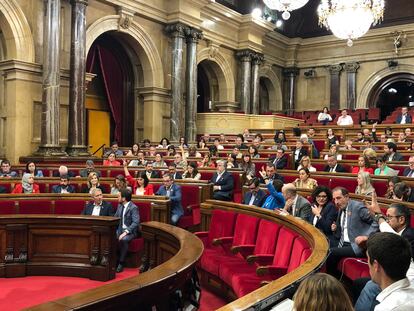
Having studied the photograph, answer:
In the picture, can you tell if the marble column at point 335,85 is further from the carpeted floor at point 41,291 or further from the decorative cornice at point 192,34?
the carpeted floor at point 41,291

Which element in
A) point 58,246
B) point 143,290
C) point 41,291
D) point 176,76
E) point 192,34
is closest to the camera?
point 143,290

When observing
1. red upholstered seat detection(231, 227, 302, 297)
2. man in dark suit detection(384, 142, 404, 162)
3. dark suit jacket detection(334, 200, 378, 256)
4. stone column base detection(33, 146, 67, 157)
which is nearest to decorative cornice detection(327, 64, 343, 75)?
man in dark suit detection(384, 142, 404, 162)

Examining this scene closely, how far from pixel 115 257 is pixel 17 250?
0.98m

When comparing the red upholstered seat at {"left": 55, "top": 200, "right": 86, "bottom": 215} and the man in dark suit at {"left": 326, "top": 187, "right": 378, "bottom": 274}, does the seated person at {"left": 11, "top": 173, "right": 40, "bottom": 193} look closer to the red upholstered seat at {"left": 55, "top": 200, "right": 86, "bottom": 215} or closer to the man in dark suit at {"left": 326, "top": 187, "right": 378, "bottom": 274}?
the red upholstered seat at {"left": 55, "top": 200, "right": 86, "bottom": 215}

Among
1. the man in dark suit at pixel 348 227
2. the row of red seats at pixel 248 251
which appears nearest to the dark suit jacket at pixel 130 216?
the row of red seats at pixel 248 251

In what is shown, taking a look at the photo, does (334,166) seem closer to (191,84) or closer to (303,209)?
(303,209)

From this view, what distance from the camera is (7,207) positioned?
5242 millimetres

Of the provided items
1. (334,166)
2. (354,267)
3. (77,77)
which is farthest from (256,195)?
(77,77)

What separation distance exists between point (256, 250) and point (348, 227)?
0.81m

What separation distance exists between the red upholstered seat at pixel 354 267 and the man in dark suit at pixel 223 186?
3.58 metres

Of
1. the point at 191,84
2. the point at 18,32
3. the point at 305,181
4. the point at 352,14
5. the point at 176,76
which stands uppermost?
the point at 352,14

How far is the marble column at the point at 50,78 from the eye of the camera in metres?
9.86

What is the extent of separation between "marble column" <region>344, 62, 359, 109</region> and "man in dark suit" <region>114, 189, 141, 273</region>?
50.1ft

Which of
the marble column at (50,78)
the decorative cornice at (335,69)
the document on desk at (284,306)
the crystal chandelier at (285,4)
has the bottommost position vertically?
the document on desk at (284,306)
